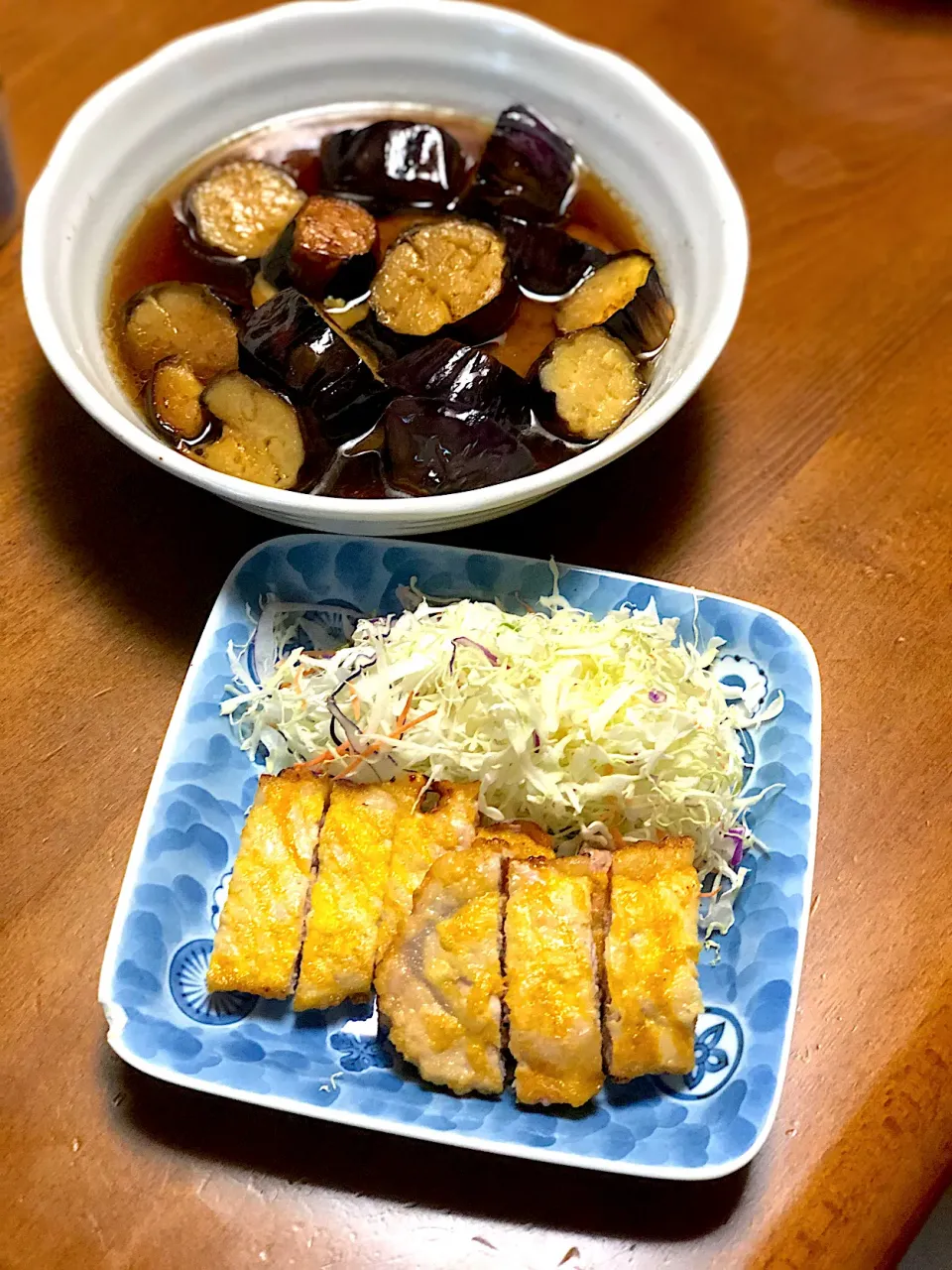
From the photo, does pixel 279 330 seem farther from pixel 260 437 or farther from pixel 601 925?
pixel 601 925

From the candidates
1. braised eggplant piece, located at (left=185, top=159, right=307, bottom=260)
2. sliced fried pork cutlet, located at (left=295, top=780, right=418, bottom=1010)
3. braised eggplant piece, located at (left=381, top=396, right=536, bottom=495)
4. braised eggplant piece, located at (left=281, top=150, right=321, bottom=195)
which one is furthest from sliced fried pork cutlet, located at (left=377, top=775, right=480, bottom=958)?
braised eggplant piece, located at (left=281, top=150, right=321, bottom=195)

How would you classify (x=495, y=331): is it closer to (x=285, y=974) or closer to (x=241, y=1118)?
(x=285, y=974)

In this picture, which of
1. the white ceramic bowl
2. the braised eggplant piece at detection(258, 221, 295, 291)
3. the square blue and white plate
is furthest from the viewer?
the braised eggplant piece at detection(258, 221, 295, 291)

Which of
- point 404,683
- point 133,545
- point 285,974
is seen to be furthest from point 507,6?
point 285,974

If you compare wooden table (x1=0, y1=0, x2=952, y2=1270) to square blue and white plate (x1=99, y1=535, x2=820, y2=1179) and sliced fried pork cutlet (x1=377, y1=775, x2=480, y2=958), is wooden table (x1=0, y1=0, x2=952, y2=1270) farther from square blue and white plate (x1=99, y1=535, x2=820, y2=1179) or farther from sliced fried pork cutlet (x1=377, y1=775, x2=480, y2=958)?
sliced fried pork cutlet (x1=377, y1=775, x2=480, y2=958)

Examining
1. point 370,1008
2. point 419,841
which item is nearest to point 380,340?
point 419,841
